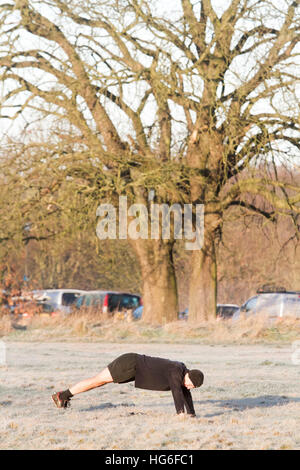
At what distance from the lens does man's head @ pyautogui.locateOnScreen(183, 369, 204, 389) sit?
8.56m

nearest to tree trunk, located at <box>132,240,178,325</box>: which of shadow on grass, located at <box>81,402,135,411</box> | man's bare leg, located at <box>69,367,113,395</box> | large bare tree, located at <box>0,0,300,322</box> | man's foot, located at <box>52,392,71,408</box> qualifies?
large bare tree, located at <box>0,0,300,322</box>

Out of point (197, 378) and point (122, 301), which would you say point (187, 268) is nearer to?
point (122, 301)

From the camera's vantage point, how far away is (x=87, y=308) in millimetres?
26953

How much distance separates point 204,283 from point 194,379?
1698 centimetres

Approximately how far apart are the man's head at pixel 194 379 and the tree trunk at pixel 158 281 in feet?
55.9

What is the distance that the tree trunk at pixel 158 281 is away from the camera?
2583cm

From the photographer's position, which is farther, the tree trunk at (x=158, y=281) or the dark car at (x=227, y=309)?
the dark car at (x=227, y=309)

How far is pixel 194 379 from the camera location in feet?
28.2

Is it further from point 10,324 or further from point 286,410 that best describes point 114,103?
point 286,410

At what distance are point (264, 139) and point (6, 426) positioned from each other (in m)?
15.1

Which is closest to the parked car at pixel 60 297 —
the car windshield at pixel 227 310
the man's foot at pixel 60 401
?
the car windshield at pixel 227 310

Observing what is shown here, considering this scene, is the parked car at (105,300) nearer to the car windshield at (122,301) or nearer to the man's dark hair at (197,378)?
the car windshield at (122,301)

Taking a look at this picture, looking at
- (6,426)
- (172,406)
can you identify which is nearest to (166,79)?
(172,406)

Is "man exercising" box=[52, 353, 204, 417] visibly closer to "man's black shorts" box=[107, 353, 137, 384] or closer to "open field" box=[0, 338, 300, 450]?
"man's black shorts" box=[107, 353, 137, 384]
